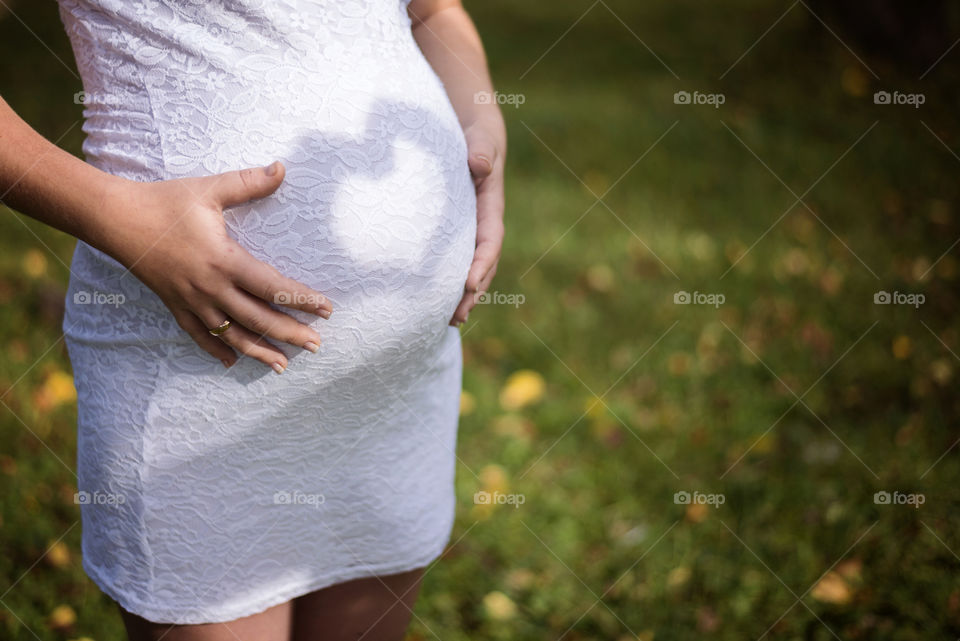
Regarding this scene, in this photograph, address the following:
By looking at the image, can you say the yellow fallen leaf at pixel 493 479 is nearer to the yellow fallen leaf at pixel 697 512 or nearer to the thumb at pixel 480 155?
the yellow fallen leaf at pixel 697 512

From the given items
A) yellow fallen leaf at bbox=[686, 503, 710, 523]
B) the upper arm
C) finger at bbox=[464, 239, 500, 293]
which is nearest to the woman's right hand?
finger at bbox=[464, 239, 500, 293]

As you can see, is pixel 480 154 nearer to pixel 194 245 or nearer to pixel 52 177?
pixel 194 245

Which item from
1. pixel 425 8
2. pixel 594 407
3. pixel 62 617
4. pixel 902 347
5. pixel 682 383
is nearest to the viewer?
pixel 425 8

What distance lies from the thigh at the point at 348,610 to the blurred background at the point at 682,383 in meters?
0.90

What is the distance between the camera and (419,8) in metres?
1.41

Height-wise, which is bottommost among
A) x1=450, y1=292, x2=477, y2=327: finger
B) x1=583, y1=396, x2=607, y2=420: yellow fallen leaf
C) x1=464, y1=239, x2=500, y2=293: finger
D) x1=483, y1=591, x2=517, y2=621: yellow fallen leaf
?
x1=583, y1=396, x2=607, y2=420: yellow fallen leaf

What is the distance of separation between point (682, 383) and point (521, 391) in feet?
2.25

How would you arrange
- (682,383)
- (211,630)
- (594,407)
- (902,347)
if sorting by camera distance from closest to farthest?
(211,630) → (594,407) → (682,383) → (902,347)

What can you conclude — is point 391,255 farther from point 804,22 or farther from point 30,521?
point 804,22

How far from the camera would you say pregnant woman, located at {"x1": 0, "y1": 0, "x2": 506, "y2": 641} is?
0.97 m

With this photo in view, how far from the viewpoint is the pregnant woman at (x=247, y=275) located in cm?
97

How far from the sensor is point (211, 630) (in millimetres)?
1191

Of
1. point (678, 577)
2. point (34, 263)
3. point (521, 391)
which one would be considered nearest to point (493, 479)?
point (521, 391)

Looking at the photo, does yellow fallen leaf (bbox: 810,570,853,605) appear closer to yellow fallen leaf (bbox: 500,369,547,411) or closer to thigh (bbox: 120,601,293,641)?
Answer: yellow fallen leaf (bbox: 500,369,547,411)
